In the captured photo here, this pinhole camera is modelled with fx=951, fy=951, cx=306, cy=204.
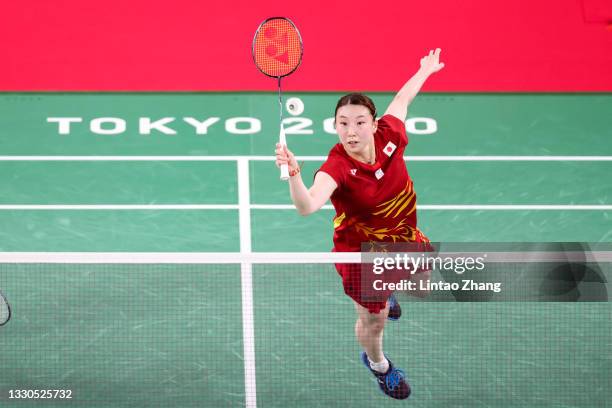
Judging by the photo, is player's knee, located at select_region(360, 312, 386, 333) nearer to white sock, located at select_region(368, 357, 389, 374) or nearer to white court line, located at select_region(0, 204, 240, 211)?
white sock, located at select_region(368, 357, 389, 374)

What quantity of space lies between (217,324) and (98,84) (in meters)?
4.24

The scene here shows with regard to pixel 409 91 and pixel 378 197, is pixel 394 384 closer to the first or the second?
pixel 378 197

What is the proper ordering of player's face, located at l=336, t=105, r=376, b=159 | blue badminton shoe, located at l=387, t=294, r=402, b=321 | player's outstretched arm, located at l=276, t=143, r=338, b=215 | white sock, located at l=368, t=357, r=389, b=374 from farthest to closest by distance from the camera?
blue badminton shoe, located at l=387, t=294, r=402, b=321 < white sock, located at l=368, t=357, r=389, b=374 < player's face, located at l=336, t=105, r=376, b=159 < player's outstretched arm, located at l=276, t=143, r=338, b=215

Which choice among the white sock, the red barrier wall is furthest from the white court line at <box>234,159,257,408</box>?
the red barrier wall

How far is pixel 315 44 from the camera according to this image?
1066 cm

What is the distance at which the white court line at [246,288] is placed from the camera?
17.4ft

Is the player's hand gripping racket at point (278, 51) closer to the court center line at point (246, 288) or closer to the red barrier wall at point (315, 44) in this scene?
the court center line at point (246, 288)

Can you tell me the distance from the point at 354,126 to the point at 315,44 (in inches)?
217

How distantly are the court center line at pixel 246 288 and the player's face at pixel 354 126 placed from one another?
888 mm

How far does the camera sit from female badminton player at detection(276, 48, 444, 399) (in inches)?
210

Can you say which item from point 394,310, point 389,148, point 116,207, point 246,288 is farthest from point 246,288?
point 116,207

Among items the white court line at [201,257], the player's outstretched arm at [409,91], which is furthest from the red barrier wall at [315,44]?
the white court line at [201,257]

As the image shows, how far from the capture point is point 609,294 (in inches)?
253

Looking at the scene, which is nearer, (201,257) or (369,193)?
(201,257)
